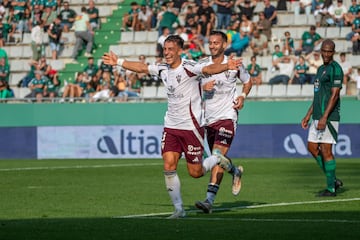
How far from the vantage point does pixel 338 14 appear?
1319 inches

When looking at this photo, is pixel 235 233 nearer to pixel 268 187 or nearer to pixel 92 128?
pixel 268 187

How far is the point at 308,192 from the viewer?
17.9 m

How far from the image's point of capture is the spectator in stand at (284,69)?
31.9 meters

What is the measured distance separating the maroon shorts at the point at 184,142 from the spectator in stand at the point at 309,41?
19.0m

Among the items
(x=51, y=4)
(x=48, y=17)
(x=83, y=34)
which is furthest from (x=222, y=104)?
(x=51, y=4)

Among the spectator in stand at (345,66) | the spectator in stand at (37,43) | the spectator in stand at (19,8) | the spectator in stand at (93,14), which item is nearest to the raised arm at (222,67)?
the spectator in stand at (345,66)

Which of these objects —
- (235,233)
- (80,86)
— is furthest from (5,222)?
(80,86)

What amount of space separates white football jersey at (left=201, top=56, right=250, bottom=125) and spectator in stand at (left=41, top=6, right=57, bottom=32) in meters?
23.8

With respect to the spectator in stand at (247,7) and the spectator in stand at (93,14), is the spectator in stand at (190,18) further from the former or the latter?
the spectator in stand at (93,14)

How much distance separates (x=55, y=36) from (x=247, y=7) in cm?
701

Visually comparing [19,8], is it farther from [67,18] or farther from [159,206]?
[159,206]

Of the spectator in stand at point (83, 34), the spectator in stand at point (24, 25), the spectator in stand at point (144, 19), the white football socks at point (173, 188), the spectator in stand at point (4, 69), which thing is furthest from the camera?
the spectator in stand at point (24, 25)

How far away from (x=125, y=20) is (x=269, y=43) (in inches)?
224

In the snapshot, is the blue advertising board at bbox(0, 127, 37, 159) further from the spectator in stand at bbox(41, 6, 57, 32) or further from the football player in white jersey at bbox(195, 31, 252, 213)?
the football player in white jersey at bbox(195, 31, 252, 213)
